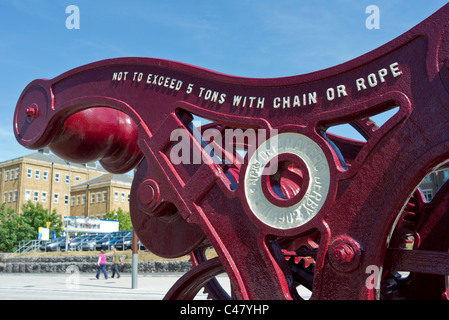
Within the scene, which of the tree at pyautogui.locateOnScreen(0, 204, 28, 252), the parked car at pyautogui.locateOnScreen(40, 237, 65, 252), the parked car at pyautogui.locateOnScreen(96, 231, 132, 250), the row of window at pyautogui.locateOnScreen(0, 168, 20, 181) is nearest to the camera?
the parked car at pyautogui.locateOnScreen(96, 231, 132, 250)

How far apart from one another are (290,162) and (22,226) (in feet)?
151

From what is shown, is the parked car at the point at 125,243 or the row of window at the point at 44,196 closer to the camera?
the parked car at the point at 125,243

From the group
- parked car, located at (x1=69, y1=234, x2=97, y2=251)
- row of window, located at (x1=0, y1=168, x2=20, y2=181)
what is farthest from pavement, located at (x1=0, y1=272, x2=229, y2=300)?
Answer: row of window, located at (x1=0, y1=168, x2=20, y2=181)

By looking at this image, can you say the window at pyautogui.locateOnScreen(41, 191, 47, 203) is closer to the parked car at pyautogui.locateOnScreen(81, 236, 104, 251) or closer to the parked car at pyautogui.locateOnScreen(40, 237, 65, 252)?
the parked car at pyautogui.locateOnScreen(40, 237, 65, 252)

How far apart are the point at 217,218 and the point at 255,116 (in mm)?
678

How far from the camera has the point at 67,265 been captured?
2542cm

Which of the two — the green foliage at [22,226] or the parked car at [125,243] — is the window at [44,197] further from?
the parked car at [125,243]

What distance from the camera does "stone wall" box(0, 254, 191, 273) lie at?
21.0m

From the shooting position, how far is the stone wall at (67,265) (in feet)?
68.8

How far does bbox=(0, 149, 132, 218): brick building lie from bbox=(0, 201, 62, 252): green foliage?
10995 millimetres

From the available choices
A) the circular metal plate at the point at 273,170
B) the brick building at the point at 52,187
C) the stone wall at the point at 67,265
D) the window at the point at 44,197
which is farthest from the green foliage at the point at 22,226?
the circular metal plate at the point at 273,170

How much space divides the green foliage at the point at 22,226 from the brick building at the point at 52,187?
10995 mm

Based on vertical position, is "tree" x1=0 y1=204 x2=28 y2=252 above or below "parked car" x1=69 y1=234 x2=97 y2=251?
Answer: above

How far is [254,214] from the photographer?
2.82 meters
